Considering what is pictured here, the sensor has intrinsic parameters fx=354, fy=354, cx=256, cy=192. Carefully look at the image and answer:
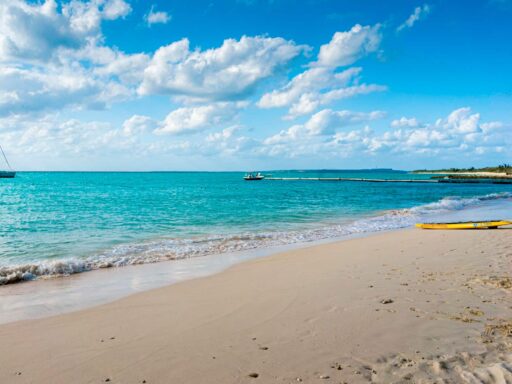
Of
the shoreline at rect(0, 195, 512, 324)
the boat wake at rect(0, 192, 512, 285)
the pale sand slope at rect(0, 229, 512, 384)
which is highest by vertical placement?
the pale sand slope at rect(0, 229, 512, 384)

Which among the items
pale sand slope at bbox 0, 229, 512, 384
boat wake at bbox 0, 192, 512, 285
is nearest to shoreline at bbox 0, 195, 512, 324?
boat wake at bbox 0, 192, 512, 285

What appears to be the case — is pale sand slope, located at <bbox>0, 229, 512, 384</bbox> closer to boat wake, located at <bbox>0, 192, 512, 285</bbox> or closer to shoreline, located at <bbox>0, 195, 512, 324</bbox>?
shoreline, located at <bbox>0, 195, 512, 324</bbox>

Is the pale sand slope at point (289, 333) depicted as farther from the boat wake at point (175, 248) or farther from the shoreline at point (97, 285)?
the boat wake at point (175, 248)

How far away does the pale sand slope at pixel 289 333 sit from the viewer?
14.6 feet

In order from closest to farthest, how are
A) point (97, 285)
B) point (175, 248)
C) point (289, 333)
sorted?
point (289, 333), point (97, 285), point (175, 248)

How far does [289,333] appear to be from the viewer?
560 cm

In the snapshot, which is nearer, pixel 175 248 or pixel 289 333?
pixel 289 333

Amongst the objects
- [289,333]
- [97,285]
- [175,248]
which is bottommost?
[175,248]

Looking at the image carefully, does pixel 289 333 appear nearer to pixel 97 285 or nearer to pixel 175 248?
pixel 97 285

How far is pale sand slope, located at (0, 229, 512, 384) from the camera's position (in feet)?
14.6

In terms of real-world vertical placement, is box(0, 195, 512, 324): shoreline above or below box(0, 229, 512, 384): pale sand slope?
below

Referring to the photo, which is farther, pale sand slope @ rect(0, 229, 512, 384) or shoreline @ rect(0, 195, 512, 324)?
shoreline @ rect(0, 195, 512, 324)

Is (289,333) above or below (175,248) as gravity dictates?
above

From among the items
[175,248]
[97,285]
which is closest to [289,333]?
[97,285]
